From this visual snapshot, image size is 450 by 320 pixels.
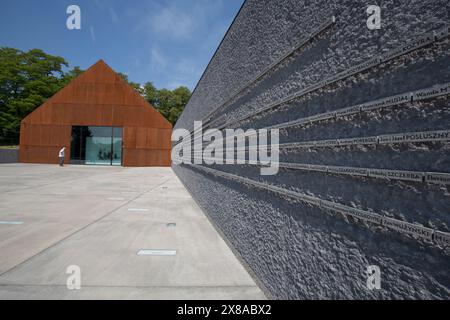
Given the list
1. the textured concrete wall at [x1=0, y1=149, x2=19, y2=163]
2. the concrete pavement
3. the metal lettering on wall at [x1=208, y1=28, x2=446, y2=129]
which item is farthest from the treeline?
the metal lettering on wall at [x1=208, y1=28, x2=446, y2=129]

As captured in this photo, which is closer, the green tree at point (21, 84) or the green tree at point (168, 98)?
the green tree at point (21, 84)

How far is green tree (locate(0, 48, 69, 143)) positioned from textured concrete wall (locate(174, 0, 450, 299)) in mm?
56576

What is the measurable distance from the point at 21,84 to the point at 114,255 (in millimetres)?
60924

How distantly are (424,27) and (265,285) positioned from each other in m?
2.73

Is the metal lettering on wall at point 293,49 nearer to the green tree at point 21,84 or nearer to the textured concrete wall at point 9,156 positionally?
the textured concrete wall at point 9,156

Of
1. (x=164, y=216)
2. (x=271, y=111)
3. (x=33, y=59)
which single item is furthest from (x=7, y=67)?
(x=271, y=111)

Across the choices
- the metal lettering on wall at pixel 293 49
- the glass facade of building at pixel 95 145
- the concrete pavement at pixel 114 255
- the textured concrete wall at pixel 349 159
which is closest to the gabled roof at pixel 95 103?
the glass facade of building at pixel 95 145

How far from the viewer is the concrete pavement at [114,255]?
2961 mm

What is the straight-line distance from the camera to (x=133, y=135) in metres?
27.0

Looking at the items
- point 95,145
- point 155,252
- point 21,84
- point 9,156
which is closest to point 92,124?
point 95,145

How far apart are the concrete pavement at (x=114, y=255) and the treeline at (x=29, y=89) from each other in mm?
48290

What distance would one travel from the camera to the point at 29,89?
49.2 meters

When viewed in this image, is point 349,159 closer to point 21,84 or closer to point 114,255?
point 114,255
